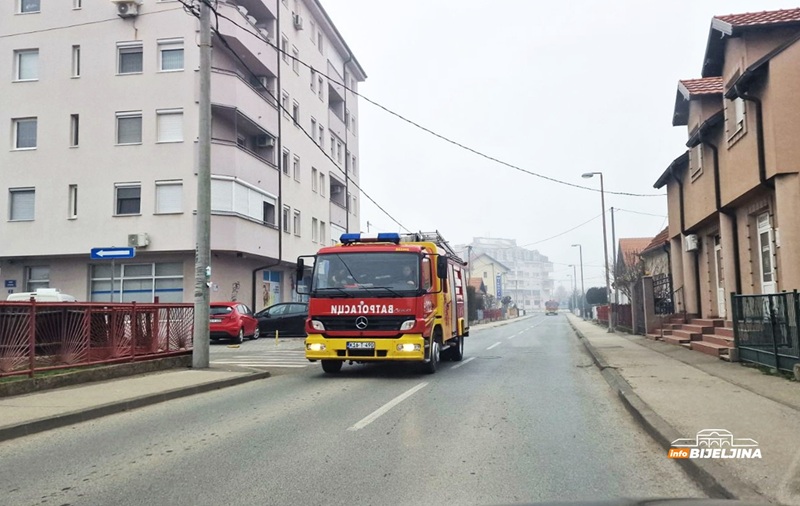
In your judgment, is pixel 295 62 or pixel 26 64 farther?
pixel 295 62

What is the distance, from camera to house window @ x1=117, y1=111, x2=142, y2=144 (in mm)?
26672

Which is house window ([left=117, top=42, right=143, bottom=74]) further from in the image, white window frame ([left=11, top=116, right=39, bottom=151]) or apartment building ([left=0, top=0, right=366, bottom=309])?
white window frame ([left=11, top=116, right=39, bottom=151])

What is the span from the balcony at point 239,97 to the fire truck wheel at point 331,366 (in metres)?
16.4

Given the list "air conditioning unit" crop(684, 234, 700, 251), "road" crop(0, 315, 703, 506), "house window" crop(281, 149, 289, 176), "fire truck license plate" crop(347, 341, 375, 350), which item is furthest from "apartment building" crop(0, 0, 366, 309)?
"road" crop(0, 315, 703, 506)

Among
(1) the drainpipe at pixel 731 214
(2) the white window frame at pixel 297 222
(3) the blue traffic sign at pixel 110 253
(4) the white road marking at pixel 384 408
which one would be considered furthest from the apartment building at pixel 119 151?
(4) the white road marking at pixel 384 408

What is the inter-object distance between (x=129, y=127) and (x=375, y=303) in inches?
779

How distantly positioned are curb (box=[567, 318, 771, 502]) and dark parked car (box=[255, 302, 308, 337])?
57.5 ft

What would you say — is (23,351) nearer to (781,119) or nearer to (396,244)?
(396,244)

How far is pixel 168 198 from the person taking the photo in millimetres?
26172

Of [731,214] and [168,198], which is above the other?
[168,198]

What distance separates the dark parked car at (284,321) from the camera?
86.1ft

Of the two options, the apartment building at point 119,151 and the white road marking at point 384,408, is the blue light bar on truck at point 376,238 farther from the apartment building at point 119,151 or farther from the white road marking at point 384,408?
the apartment building at point 119,151

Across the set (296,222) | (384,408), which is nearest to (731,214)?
(384,408)

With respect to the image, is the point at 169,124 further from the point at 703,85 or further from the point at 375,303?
the point at 703,85
